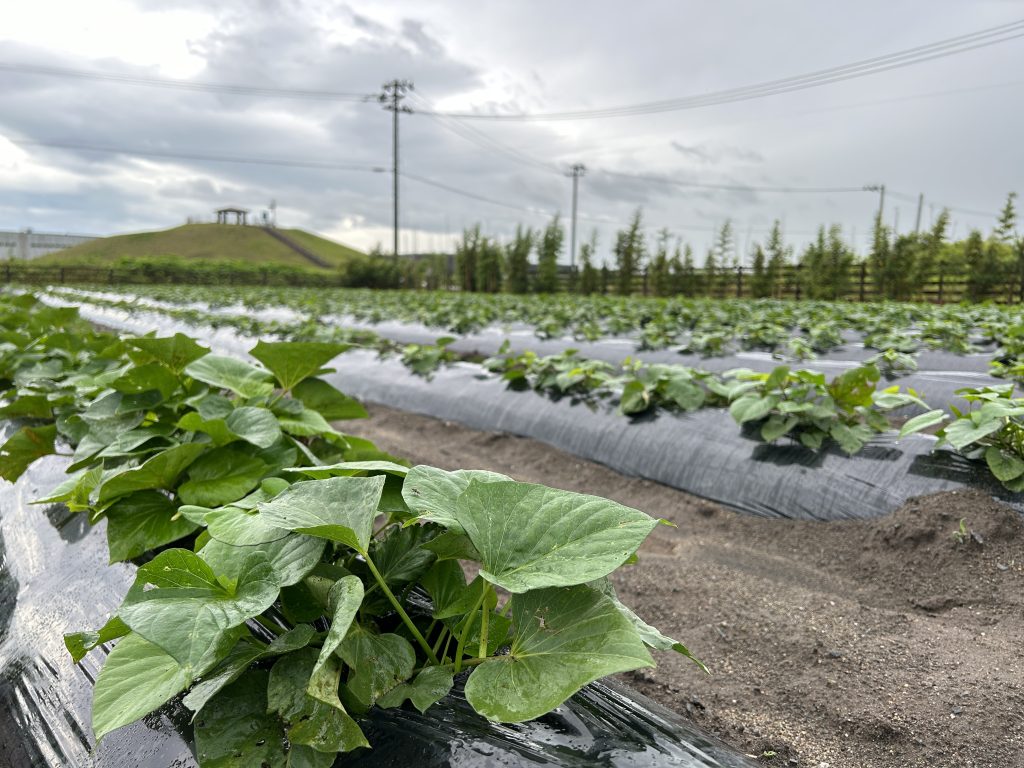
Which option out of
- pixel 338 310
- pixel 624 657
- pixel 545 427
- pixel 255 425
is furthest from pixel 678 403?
pixel 338 310

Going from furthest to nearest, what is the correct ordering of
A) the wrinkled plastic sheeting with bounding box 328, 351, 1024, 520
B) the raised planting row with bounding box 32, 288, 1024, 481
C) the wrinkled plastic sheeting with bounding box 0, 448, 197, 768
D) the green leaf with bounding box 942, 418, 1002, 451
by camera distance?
the wrinkled plastic sheeting with bounding box 328, 351, 1024, 520, the raised planting row with bounding box 32, 288, 1024, 481, the green leaf with bounding box 942, 418, 1002, 451, the wrinkled plastic sheeting with bounding box 0, 448, 197, 768

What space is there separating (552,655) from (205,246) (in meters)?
72.7

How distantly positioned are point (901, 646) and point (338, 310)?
12417 mm

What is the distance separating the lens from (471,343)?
8547 millimetres

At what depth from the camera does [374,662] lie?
0.80 m

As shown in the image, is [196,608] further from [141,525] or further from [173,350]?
[173,350]

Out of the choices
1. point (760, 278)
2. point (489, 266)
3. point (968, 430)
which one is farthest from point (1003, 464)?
point (489, 266)

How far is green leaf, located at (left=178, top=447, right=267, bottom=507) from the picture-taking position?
1234 mm

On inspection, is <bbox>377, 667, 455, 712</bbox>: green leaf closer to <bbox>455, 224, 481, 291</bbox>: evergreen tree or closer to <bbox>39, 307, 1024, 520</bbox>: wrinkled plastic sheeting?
<bbox>39, 307, 1024, 520</bbox>: wrinkled plastic sheeting

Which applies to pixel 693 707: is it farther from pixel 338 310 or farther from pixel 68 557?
pixel 338 310

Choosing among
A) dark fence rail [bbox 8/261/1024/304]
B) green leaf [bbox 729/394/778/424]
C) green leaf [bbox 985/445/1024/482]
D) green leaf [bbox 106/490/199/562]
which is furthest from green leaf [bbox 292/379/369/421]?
dark fence rail [bbox 8/261/1024/304]

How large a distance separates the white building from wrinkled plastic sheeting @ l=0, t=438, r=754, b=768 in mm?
76420

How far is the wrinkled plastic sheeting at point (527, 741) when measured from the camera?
0.82 metres

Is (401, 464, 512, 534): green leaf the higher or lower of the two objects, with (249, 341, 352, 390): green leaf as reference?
lower
